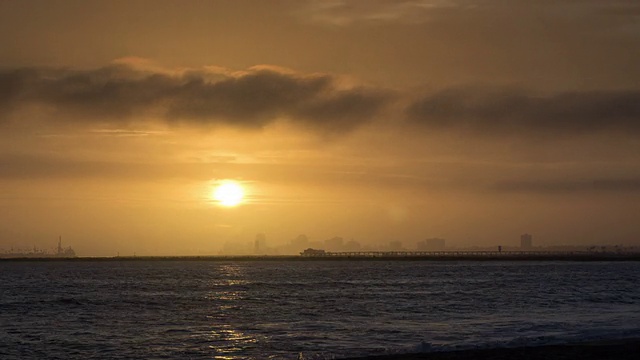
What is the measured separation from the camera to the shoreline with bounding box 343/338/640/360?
29.2 m

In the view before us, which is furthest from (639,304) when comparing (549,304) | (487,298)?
(487,298)

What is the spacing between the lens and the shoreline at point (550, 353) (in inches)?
1149

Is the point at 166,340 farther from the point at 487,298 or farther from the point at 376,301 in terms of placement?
the point at 487,298

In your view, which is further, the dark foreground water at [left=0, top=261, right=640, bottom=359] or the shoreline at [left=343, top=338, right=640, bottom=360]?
the dark foreground water at [left=0, top=261, right=640, bottom=359]

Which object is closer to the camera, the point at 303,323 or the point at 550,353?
the point at 550,353

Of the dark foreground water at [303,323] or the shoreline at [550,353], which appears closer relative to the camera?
the shoreline at [550,353]

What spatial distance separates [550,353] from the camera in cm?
3041

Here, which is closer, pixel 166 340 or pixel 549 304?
pixel 166 340

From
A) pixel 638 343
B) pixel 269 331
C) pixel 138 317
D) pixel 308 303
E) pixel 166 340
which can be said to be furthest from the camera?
pixel 308 303

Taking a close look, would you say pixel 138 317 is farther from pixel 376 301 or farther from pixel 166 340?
pixel 376 301

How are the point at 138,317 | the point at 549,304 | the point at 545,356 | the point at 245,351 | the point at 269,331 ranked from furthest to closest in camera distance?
the point at 549,304 < the point at 138,317 < the point at 269,331 < the point at 245,351 < the point at 545,356

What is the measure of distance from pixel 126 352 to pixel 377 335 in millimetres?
14112

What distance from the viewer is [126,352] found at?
37.9 m

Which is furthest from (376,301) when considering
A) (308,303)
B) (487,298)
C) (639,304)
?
(639,304)
